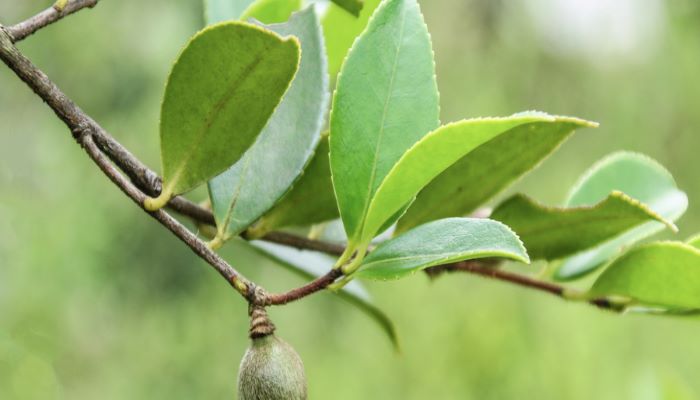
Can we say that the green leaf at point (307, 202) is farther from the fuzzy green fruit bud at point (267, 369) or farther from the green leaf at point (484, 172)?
the fuzzy green fruit bud at point (267, 369)

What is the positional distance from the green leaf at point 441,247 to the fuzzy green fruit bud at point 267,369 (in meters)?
0.06

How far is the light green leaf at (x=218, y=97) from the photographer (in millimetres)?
464

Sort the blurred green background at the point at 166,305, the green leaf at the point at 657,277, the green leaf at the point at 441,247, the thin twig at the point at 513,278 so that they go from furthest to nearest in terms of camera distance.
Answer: the blurred green background at the point at 166,305 → the thin twig at the point at 513,278 → the green leaf at the point at 657,277 → the green leaf at the point at 441,247

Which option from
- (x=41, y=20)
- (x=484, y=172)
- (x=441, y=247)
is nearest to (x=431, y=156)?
(x=441, y=247)

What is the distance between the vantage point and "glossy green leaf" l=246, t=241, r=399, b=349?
2.35 feet

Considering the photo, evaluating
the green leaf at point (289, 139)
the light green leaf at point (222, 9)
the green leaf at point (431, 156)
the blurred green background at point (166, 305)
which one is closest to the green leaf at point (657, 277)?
the green leaf at point (431, 156)

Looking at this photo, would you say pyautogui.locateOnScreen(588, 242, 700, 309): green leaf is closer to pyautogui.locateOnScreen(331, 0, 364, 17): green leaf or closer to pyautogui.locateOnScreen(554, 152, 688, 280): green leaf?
pyautogui.locateOnScreen(554, 152, 688, 280): green leaf

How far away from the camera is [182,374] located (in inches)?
120

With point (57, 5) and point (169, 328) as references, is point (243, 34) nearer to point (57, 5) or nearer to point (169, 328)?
point (57, 5)

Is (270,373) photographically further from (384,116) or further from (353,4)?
(353,4)

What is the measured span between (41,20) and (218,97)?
0.14m

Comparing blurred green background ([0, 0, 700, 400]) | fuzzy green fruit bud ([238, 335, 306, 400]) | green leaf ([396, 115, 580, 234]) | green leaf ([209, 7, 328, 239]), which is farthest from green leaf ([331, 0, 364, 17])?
blurred green background ([0, 0, 700, 400])

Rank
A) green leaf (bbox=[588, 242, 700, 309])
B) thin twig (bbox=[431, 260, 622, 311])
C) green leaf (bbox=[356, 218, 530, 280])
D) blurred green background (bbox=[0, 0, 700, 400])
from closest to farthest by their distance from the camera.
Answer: green leaf (bbox=[356, 218, 530, 280]), green leaf (bbox=[588, 242, 700, 309]), thin twig (bbox=[431, 260, 622, 311]), blurred green background (bbox=[0, 0, 700, 400])

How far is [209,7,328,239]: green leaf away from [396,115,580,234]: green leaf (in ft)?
0.31
